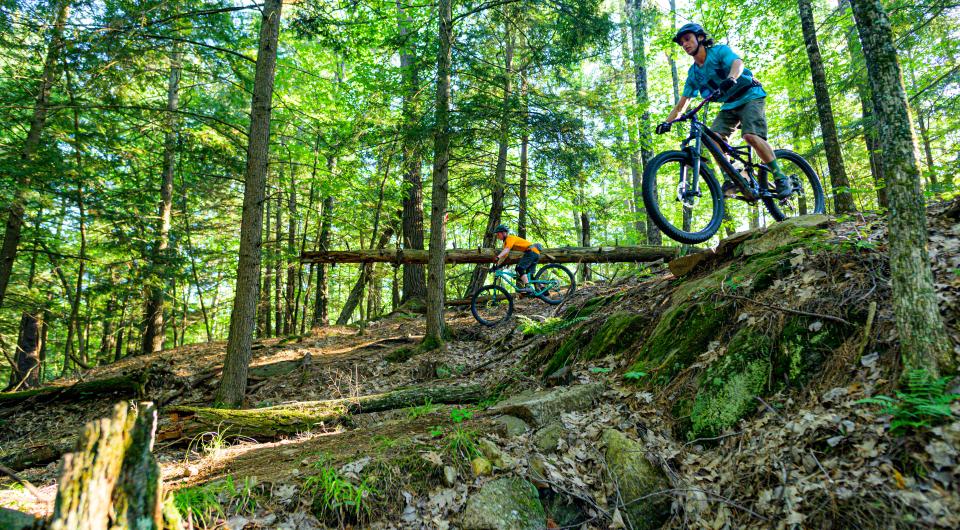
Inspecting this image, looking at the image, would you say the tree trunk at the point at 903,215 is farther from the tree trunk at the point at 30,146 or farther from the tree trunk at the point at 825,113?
the tree trunk at the point at 30,146

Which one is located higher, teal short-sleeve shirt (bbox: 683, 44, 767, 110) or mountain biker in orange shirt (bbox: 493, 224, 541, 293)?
teal short-sleeve shirt (bbox: 683, 44, 767, 110)

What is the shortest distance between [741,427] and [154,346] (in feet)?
51.7

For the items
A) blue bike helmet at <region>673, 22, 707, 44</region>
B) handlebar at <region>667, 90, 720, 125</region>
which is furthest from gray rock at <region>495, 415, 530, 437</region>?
blue bike helmet at <region>673, 22, 707, 44</region>

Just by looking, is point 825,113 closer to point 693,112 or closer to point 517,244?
point 693,112

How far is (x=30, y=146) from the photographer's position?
7977 millimetres

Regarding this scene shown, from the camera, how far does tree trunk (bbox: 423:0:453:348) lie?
7820 millimetres

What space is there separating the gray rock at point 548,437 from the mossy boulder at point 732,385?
112 cm

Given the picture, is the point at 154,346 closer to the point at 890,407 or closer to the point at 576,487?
the point at 576,487

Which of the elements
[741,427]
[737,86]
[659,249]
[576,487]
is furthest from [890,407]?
[659,249]

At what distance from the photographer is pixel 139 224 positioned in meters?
10.1

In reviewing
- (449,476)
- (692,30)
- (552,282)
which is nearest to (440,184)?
(552,282)

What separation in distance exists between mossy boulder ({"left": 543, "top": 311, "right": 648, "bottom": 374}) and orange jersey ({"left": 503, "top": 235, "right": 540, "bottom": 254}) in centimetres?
453

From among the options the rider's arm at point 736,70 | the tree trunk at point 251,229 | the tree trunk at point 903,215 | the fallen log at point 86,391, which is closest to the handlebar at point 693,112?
the rider's arm at point 736,70

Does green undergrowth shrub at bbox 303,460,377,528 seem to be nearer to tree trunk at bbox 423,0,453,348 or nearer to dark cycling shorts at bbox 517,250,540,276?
tree trunk at bbox 423,0,453,348
